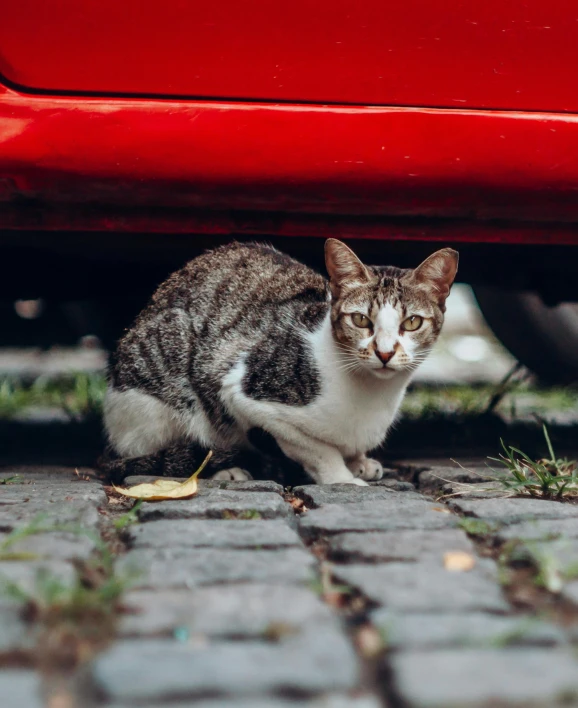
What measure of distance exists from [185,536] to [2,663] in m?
0.59

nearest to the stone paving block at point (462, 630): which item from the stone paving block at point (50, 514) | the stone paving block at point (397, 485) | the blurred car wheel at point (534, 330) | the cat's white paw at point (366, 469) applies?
the stone paving block at point (50, 514)

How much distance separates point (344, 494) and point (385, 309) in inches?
24.1

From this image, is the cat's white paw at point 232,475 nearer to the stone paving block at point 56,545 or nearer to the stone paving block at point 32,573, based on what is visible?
the stone paving block at point 56,545

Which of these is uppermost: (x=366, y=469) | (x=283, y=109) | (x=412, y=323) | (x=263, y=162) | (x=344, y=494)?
(x=283, y=109)

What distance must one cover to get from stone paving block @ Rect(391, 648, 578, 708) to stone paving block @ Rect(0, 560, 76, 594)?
58 centimetres

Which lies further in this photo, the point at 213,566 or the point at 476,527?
the point at 476,527

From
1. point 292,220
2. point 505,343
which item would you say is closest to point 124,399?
point 292,220

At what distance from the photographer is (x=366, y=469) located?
2744 mm

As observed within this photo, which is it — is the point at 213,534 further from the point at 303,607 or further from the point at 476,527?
the point at 476,527

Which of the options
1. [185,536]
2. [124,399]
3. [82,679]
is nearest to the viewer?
[82,679]

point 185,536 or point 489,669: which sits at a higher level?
point 489,669

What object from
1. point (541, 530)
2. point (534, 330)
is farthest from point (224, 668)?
point (534, 330)

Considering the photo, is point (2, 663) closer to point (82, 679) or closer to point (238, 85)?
point (82, 679)

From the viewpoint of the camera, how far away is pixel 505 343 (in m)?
4.30
